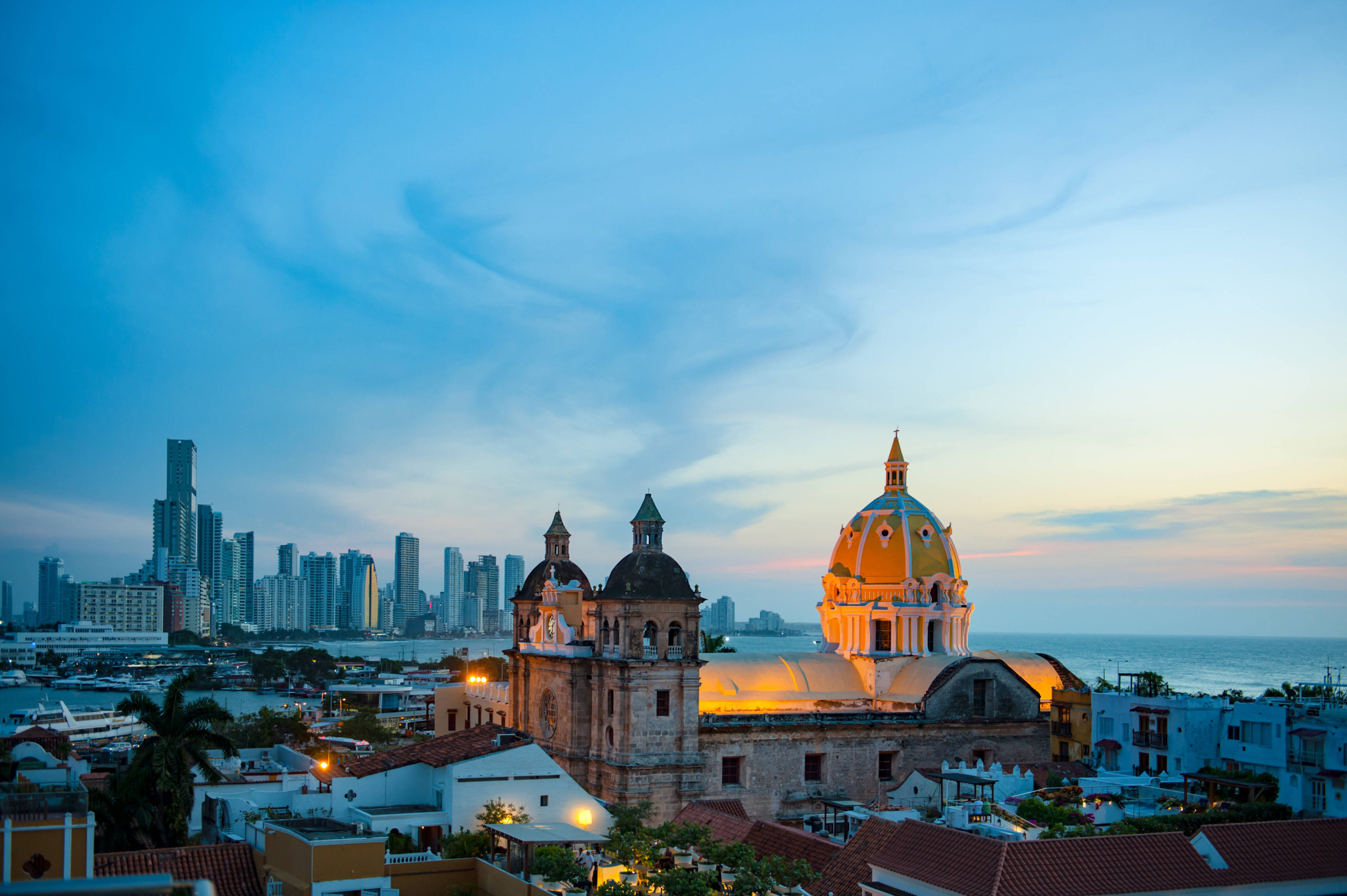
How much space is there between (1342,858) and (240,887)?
29.4 meters

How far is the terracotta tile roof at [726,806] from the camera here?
50844mm

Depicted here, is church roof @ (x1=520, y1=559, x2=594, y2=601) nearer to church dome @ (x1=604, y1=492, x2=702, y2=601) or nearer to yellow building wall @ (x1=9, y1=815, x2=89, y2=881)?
church dome @ (x1=604, y1=492, x2=702, y2=601)

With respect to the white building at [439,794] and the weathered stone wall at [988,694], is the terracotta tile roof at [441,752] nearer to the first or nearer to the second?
the white building at [439,794]

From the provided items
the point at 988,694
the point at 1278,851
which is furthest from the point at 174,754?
the point at 988,694

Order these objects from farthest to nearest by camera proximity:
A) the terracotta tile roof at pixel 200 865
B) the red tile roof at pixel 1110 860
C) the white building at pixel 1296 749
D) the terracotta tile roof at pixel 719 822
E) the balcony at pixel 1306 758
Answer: the balcony at pixel 1306 758
the white building at pixel 1296 749
the terracotta tile roof at pixel 719 822
the terracotta tile roof at pixel 200 865
the red tile roof at pixel 1110 860

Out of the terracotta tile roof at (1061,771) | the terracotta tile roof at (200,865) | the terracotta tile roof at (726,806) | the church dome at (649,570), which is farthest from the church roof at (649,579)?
the terracotta tile roof at (200,865)

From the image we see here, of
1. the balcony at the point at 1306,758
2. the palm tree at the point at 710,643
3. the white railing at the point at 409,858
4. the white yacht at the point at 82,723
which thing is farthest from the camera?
the palm tree at the point at 710,643

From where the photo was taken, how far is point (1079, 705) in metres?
62.7

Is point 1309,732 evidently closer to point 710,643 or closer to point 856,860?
point 856,860

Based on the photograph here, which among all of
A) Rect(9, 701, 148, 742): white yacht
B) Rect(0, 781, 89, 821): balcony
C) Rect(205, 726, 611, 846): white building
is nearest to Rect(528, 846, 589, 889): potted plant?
Rect(205, 726, 611, 846): white building

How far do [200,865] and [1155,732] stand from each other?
41.0 m

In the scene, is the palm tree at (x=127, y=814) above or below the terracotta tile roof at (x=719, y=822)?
above

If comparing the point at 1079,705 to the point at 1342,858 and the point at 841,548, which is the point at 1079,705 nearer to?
the point at 841,548

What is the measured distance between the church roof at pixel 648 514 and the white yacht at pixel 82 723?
5043cm
